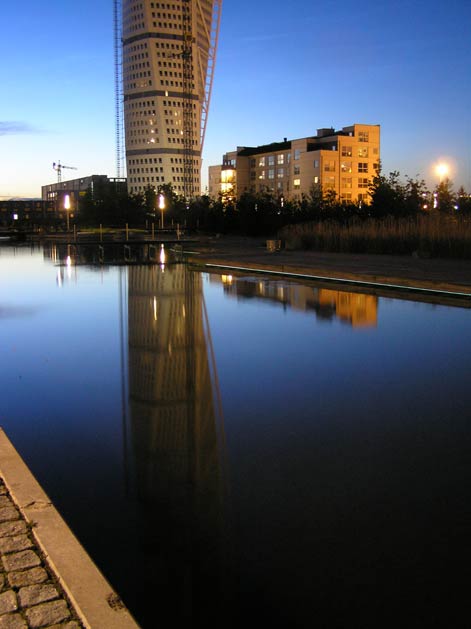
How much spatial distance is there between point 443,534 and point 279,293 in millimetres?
12537

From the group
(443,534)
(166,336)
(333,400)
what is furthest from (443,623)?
(166,336)

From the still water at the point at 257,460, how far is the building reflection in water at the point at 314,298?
125cm

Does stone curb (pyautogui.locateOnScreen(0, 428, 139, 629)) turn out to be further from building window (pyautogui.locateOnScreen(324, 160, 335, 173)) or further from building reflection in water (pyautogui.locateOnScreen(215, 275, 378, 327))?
building window (pyautogui.locateOnScreen(324, 160, 335, 173))

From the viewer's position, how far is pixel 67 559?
3.28 m

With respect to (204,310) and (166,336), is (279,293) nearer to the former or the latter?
(204,310)

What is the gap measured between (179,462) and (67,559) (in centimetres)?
167

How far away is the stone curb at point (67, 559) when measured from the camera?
9.32ft

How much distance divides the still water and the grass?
14817mm

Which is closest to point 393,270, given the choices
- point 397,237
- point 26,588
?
point 397,237

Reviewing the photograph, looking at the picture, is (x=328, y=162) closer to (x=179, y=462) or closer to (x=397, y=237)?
(x=397, y=237)

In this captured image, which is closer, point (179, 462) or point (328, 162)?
point (179, 462)

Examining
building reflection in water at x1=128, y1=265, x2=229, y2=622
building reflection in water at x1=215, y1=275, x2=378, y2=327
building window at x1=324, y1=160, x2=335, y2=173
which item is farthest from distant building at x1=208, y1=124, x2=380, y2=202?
building reflection in water at x1=128, y1=265, x2=229, y2=622

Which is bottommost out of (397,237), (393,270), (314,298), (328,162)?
(314,298)

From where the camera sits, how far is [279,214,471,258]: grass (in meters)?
24.9
